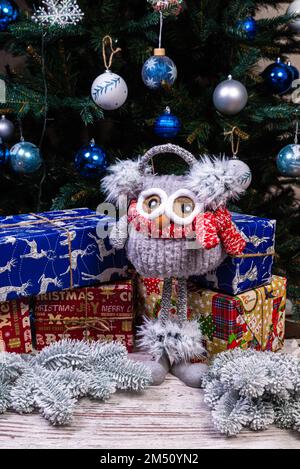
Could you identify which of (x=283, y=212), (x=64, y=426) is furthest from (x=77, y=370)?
(x=283, y=212)

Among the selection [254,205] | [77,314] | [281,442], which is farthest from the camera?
[254,205]

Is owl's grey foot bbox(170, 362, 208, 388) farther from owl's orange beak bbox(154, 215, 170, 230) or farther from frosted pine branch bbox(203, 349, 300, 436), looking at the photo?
owl's orange beak bbox(154, 215, 170, 230)

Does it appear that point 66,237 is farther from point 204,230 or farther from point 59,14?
point 59,14

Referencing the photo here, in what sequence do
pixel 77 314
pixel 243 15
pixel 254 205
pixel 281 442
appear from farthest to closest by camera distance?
pixel 254 205, pixel 243 15, pixel 77 314, pixel 281 442

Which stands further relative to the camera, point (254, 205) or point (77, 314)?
point (254, 205)

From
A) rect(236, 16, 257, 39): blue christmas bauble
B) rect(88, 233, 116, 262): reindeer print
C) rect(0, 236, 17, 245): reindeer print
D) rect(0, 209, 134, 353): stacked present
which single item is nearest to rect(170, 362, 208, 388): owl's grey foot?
rect(0, 209, 134, 353): stacked present

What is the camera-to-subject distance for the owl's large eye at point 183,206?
2.55 ft

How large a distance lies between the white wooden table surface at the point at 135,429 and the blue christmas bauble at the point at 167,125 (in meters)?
0.53

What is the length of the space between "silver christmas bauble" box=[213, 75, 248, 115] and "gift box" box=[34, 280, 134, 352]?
1.36ft

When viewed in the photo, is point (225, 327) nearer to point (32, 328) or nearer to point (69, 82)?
point (32, 328)

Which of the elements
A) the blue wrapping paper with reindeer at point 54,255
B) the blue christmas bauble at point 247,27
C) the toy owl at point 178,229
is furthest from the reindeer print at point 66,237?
the blue christmas bauble at point 247,27

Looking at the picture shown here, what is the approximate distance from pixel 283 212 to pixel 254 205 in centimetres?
14

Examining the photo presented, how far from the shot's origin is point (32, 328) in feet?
3.26

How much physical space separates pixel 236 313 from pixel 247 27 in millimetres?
620
